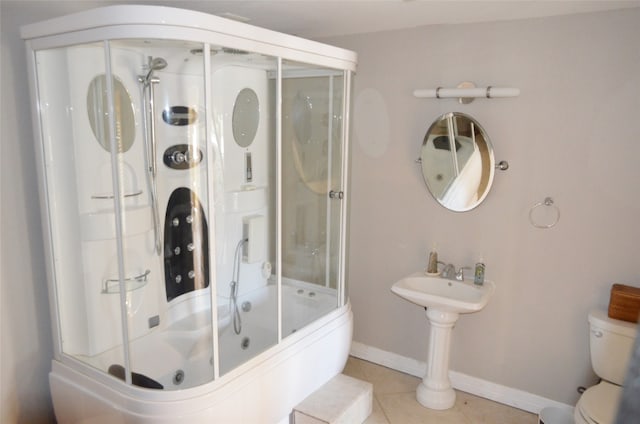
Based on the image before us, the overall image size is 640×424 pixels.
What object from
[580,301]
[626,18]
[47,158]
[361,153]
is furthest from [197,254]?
[626,18]

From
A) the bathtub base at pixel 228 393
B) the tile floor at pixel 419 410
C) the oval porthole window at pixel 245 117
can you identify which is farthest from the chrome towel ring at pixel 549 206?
the oval porthole window at pixel 245 117

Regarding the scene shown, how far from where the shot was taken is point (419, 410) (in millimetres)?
2867

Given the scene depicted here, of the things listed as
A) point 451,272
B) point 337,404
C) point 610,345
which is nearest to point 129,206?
point 337,404

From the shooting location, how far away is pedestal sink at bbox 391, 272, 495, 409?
9.08 feet

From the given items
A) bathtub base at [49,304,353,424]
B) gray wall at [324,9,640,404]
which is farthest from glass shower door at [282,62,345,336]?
gray wall at [324,9,640,404]

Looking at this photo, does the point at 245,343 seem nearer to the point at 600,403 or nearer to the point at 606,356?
the point at 600,403

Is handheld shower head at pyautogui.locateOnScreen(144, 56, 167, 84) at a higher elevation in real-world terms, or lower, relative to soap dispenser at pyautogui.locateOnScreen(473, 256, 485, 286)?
higher

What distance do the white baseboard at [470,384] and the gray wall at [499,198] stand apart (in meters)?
0.06

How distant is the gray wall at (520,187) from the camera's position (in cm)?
246

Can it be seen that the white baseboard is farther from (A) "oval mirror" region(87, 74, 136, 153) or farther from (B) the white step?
(A) "oval mirror" region(87, 74, 136, 153)

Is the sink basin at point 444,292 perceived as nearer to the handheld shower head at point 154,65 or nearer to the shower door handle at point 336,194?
the shower door handle at point 336,194

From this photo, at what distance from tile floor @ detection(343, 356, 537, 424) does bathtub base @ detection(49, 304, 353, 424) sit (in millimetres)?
422

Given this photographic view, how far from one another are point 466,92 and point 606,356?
163 cm

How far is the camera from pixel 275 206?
2.69m
